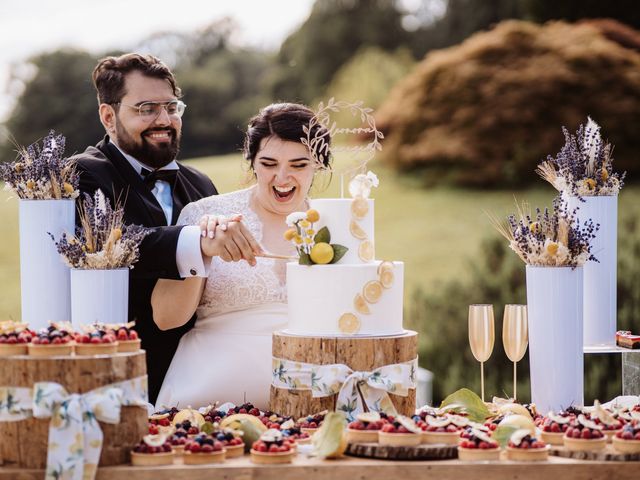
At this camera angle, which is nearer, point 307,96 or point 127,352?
point 127,352

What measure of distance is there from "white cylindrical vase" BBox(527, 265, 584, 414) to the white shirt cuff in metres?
1.34

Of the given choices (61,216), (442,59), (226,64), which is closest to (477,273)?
(442,59)

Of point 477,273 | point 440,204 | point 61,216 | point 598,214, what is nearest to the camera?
point 61,216

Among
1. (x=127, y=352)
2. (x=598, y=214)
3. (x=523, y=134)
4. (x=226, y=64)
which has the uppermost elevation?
(x=226, y=64)

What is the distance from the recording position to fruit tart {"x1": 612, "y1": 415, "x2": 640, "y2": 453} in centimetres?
329

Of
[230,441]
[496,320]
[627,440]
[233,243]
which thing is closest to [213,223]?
[233,243]

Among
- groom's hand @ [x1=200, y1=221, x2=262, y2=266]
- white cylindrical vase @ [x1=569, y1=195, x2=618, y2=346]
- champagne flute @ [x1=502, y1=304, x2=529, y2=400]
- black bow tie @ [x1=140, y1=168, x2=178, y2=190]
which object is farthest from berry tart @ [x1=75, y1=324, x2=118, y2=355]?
white cylindrical vase @ [x1=569, y1=195, x2=618, y2=346]

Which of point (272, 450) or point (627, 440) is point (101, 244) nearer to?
point (272, 450)

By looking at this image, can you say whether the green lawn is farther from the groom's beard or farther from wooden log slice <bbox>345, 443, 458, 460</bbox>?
wooden log slice <bbox>345, 443, 458, 460</bbox>

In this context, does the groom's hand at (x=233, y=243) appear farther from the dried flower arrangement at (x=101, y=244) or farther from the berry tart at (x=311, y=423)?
the berry tart at (x=311, y=423)

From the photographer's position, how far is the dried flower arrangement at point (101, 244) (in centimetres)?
401

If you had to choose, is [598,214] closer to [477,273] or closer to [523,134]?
[477,273]

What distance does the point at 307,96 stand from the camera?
50.1 feet

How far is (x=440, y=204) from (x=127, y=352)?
11.1m
